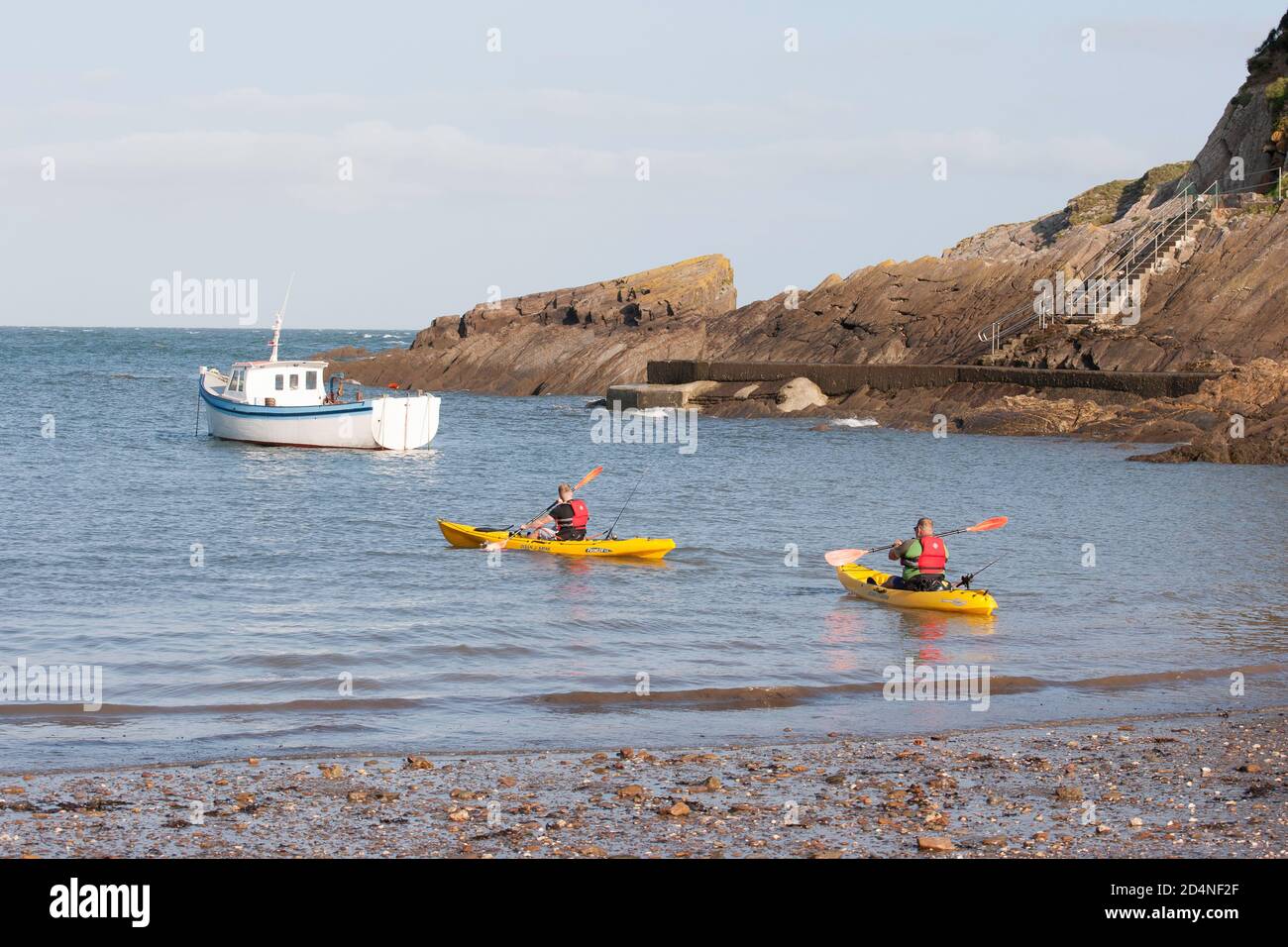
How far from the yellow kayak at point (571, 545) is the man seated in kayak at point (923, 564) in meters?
4.78

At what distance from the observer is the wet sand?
8.64 metres

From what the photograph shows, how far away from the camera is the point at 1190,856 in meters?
8.30

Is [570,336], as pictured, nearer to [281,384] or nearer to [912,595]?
[281,384]

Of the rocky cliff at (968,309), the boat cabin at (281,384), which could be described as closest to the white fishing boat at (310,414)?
the boat cabin at (281,384)

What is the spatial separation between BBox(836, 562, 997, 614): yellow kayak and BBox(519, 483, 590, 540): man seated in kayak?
5078 mm

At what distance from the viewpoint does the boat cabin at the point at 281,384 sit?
141 feet

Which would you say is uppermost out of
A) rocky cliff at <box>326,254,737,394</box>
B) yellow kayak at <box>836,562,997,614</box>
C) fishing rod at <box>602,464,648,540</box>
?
rocky cliff at <box>326,254,737,394</box>

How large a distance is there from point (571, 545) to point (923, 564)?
6458mm

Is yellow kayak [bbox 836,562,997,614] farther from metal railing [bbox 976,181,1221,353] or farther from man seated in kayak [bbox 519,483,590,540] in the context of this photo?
metal railing [bbox 976,181,1221,353]

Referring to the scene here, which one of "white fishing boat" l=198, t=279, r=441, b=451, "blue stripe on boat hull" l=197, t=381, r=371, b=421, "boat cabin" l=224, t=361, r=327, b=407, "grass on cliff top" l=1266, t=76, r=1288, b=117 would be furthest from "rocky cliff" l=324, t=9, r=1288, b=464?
"boat cabin" l=224, t=361, r=327, b=407

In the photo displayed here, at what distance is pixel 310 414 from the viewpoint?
4197cm

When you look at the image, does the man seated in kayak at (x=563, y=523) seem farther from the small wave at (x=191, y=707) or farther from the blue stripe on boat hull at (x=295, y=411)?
the blue stripe on boat hull at (x=295, y=411)
